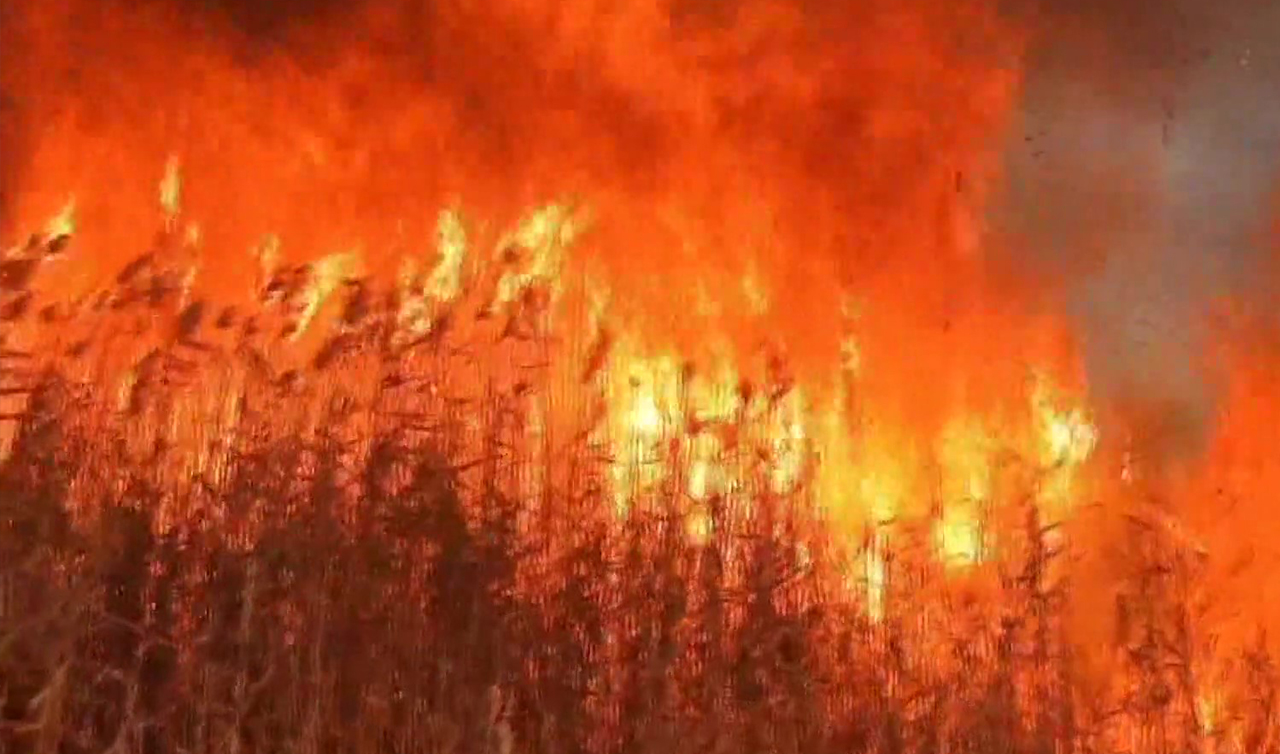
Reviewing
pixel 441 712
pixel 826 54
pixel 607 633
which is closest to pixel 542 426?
pixel 607 633

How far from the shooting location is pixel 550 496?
14.3 feet

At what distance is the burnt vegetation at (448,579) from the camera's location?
11.9ft

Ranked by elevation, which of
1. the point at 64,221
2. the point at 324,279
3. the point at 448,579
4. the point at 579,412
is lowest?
the point at 448,579

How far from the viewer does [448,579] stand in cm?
395

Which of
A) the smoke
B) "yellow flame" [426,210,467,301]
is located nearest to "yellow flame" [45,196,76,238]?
"yellow flame" [426,210,467,301]

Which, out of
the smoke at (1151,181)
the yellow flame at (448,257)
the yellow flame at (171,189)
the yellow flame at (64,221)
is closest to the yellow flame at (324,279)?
the yellow flame at (448,257)

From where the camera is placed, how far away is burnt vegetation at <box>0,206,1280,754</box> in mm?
3635

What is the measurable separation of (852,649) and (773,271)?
147 centimetres

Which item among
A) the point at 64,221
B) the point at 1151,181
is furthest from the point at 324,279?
the point at 1151,181

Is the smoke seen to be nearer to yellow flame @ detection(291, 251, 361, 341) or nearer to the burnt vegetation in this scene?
the burnt vegetation

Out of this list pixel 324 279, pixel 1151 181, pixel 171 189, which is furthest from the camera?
pixel 1151 181

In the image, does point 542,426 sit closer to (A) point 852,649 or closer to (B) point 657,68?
(A) point 852,649

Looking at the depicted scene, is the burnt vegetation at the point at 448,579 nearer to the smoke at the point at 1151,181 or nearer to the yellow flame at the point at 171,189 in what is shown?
the yellow flame at the point at 171,189

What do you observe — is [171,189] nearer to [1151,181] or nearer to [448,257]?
[448,257]
